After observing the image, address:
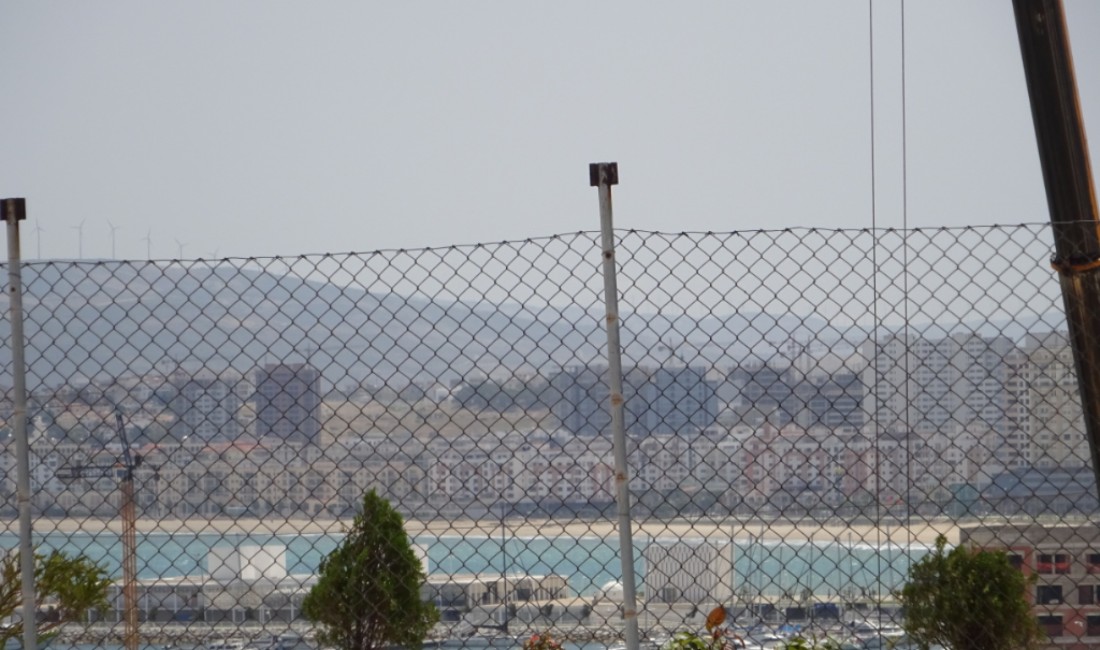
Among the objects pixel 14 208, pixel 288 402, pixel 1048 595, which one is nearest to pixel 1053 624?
pixel 1048 595

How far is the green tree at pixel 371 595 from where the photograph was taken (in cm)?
344

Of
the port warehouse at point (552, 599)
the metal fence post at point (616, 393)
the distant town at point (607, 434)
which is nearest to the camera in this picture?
the metal fence post at point (616, 393)

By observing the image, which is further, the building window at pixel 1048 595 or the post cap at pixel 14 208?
the building window at pixel 1048 595

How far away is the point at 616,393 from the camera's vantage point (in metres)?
3.06

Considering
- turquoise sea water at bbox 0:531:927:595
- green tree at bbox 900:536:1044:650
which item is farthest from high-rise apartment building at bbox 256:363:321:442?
green tree at bbox 900:536:1044:650

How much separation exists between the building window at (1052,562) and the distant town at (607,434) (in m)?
0.16

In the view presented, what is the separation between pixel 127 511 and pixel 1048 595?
3.15 m

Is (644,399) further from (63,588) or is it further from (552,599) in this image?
(63,588)

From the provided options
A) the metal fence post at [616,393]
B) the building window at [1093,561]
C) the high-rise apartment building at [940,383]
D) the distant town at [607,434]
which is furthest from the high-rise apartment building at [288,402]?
the building window at [1093,561]

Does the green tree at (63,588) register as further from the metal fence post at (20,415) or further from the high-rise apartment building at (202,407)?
the high-rise apartment building at (202,407)

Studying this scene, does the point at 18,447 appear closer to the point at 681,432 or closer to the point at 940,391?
the point at 681,432

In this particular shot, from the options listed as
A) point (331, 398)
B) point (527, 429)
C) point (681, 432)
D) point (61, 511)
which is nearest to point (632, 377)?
point (681, 432)

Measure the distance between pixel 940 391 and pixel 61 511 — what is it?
3106 millimetres

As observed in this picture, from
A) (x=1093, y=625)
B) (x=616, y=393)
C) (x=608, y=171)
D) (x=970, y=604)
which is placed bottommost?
(x=1093, y=625)
